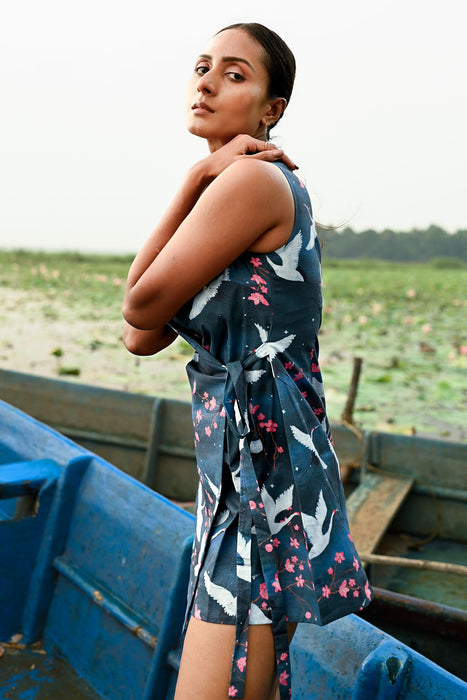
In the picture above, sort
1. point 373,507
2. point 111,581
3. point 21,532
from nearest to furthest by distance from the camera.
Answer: point 111,581, point 21,532, point 373,507

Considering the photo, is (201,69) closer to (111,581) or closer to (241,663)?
(241,663)

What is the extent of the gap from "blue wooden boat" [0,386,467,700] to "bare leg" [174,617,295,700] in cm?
41

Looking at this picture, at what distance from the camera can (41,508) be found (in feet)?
6.25

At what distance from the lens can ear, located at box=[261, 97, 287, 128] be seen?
1038mm

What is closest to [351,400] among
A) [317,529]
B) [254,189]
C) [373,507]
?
[373,507]

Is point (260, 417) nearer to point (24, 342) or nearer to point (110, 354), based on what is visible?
point (110, 354)

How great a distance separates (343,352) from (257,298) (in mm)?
7864

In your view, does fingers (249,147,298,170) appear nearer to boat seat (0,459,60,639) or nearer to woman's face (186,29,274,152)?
woman's face (186,29,274,152)

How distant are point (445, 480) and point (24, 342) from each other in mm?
Result: 6842

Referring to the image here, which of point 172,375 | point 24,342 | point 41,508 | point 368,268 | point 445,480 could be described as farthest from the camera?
point 368,268

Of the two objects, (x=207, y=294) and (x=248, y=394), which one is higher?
(x=207, y=294)

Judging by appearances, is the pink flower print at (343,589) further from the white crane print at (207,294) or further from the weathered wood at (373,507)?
the weathered wood at (373,507)

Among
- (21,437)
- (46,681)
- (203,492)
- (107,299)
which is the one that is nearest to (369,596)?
(203,492)

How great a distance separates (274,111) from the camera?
105 cm
